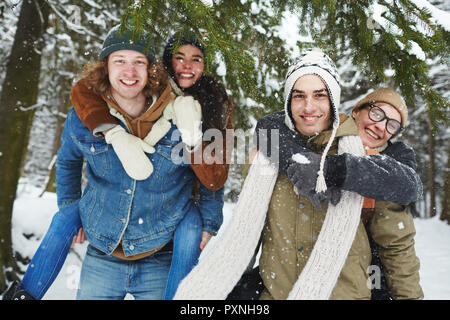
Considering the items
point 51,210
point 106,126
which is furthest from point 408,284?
point 51,210

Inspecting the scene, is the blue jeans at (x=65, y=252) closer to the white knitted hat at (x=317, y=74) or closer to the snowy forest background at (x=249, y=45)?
the white knitted hat at (x=317, y=74)

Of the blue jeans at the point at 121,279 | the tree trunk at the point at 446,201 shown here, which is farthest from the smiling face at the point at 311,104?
the tree trunk at the point at 446,201

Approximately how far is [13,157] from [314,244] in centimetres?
480

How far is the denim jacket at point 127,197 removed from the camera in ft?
7.17

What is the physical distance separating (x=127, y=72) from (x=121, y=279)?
1.40 meters

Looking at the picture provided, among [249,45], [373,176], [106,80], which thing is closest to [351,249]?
[373,176]

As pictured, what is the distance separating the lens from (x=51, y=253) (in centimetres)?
224

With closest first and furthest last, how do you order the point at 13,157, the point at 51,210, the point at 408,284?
1. the point at 408,284
2. the point at 13,157
3. the point at 51,210

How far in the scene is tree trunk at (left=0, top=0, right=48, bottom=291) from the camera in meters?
4.67

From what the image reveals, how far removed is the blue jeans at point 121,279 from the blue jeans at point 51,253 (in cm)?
22

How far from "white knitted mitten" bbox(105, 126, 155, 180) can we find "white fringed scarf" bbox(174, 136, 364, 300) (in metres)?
0.64

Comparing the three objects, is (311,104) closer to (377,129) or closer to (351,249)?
(377,129)

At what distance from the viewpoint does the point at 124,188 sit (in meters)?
2.18
